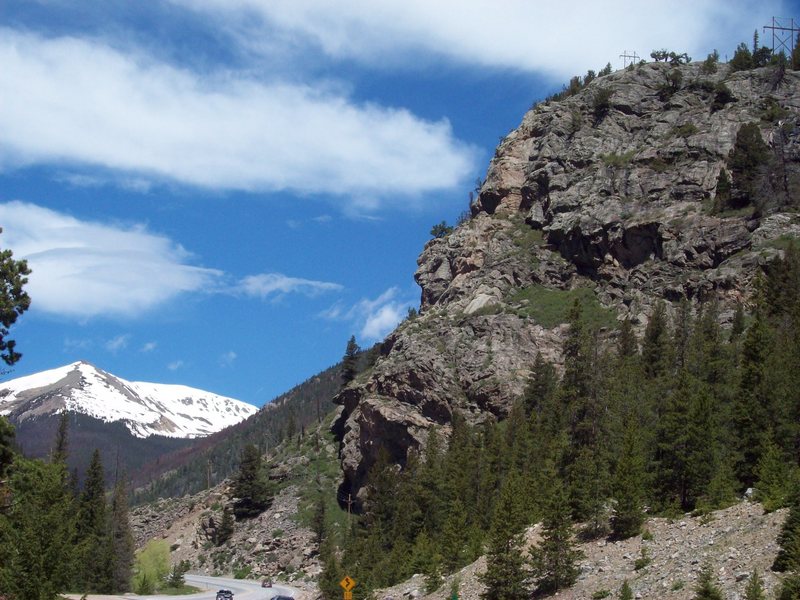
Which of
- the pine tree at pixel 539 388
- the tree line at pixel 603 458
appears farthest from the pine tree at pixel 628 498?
the pine tree at pixel 539 388

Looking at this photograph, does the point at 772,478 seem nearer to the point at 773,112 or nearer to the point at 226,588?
the point at 226,588

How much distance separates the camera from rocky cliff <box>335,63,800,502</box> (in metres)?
97.9

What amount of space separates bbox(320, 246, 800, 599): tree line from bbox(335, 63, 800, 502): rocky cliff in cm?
735

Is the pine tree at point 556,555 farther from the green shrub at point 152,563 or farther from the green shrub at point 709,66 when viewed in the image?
the green shrub at point 709,66

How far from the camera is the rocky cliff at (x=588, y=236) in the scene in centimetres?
9794

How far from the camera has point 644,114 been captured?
5108 inches

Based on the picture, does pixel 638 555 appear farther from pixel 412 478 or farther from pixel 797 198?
pixel 797 198

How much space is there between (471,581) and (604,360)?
35.7m

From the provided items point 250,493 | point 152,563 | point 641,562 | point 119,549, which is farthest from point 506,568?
point 152,563

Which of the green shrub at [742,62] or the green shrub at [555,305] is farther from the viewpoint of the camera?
the green shrub at [742,62]

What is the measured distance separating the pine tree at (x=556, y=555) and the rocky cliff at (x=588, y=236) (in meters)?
56.6

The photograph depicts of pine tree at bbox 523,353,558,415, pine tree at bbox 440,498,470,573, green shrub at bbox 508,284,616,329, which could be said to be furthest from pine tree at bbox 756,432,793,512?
green shrub at bbox 508,284,616,329

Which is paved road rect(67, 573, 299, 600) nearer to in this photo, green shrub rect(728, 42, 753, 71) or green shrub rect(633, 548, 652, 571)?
green shrub rect(633, 548, 652, 571)

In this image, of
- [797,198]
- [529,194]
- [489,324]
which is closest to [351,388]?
[489,324]
